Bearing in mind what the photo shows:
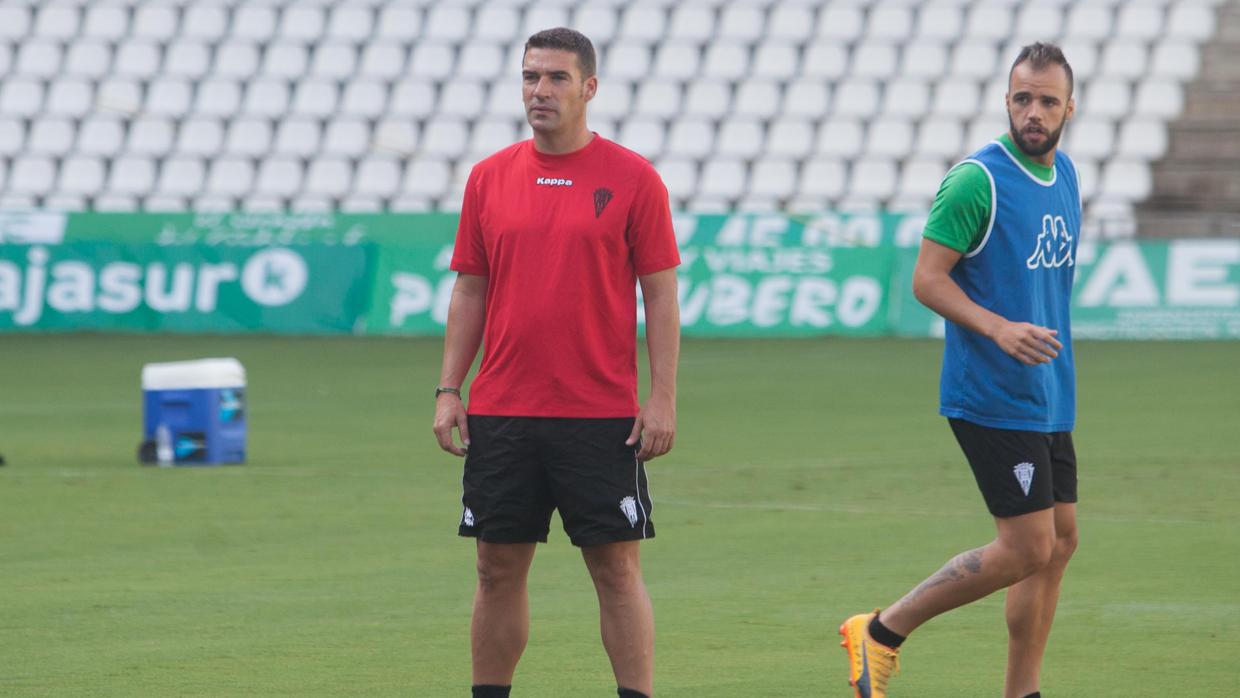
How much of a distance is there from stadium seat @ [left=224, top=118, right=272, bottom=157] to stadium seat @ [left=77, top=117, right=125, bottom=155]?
6.42 ft

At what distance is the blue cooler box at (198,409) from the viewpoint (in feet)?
46.8

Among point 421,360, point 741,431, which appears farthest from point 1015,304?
point 421,360

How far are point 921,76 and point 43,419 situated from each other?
19.0 meters

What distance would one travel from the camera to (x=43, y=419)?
→ 1797cm

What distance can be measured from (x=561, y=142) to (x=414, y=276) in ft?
75.8

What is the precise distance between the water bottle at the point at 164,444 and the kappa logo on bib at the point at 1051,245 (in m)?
9.05

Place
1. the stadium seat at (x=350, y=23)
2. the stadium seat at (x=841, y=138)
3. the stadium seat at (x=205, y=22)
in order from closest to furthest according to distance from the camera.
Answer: the stadium seat at (x=841, y=138), the stadium seat at (x=350, y=23), the stadium seat at (x=205, y=22)

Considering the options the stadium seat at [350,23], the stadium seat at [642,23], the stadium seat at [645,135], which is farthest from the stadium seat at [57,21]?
the stadium seat at [645,135]

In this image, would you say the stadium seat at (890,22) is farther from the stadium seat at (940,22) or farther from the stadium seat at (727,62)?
the stadium seat at (727,62)

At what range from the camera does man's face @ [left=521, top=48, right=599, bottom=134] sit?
235 inches

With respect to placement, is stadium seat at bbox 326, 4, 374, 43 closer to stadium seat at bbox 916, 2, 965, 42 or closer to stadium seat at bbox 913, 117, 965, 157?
stadium seat at bbox 916, 2, 965, 42

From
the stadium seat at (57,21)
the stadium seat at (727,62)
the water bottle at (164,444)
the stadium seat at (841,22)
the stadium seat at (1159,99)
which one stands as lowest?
the water bottle at (164,444)

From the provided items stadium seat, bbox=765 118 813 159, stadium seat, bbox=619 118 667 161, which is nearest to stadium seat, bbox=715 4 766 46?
stadium seat, bbox=619 118 667 161

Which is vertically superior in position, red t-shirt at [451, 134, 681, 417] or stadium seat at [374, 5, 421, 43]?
stadium seat at [374, 5, 421, 43]
